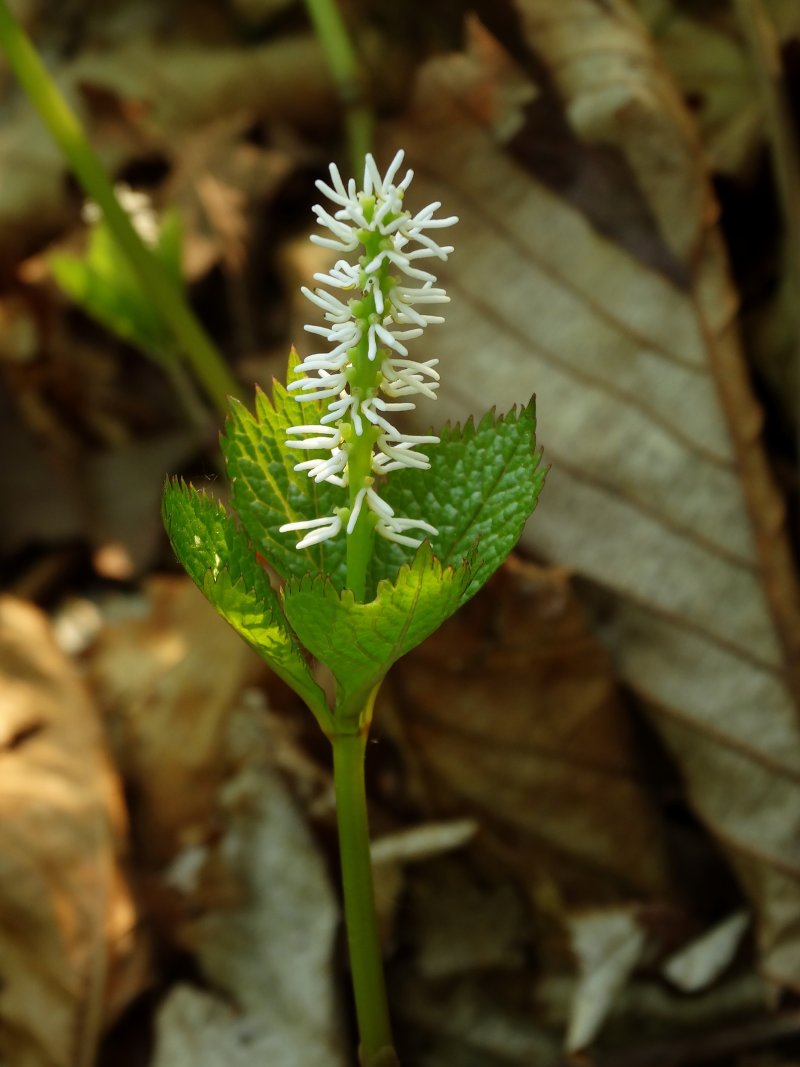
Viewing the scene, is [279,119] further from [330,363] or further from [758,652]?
[330,363]

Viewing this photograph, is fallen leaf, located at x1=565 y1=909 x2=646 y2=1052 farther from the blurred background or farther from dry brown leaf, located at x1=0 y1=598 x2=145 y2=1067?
dry brown leaf, located at x1=0 y1=598 x2=145 y2=1067

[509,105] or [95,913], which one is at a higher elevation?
[509,105]

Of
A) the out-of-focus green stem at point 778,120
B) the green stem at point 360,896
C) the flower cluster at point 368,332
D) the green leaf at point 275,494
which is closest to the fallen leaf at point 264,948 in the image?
the green stem at point 360,896

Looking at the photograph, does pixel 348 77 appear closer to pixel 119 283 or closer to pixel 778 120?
pixel 119 283

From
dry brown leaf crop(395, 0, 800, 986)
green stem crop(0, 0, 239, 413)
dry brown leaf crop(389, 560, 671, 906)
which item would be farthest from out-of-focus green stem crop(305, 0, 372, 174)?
dry brown leaf crop(389, 560, 671, 906)

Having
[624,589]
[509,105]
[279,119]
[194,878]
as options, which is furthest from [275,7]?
[194,878]
